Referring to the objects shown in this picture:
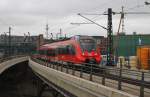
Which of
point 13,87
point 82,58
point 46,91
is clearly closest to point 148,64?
point 82,58

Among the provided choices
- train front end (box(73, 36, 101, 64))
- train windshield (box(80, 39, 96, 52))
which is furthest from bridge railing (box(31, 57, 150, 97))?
train windshield (box(80, 39, 96, 52))

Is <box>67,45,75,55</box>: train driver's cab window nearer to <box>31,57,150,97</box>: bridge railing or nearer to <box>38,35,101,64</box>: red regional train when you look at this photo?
<box>38,35,101,64</box>: red regional train

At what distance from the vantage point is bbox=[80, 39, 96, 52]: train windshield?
37562 mm

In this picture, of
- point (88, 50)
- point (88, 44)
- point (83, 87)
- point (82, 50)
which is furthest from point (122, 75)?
point (88, 44)

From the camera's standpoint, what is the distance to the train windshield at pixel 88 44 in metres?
37.6

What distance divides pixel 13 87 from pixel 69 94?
4587 centimetres

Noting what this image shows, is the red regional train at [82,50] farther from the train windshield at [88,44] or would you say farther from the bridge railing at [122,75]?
the bridge railing at [122,75]

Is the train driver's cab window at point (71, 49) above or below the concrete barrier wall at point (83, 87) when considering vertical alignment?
above

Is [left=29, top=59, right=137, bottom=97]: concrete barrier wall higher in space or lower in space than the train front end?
lower

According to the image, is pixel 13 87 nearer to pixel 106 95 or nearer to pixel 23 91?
pixel 23 91

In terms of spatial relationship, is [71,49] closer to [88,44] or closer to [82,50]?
[88,44]

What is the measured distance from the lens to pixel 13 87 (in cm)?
6944

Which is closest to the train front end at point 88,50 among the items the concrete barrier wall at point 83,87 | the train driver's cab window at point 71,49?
the train driver's cab window at point 71,49

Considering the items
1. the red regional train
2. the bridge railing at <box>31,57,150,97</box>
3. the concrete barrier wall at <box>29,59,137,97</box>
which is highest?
the red regional train
